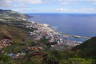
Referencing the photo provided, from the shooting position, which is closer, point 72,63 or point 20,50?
point 72,63

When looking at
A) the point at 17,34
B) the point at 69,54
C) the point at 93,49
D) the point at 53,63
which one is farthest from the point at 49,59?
the point at 17,34

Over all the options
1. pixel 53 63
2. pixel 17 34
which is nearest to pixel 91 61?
pixel 53 63

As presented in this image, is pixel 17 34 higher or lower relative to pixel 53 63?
lower

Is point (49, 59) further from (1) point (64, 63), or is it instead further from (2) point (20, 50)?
(2) point (20, 50)

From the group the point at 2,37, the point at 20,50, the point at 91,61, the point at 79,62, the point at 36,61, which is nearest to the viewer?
the point at 79,62

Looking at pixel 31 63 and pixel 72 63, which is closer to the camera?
pixel 72 63

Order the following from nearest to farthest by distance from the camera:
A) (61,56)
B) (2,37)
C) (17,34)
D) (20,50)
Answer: (61,56) → (20,50) → (2,37) → (17,34)

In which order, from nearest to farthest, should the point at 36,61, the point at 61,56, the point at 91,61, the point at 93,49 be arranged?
1. the point at 91,61
2. the point at 36,61
3. the point at 61,56
4. the point at 93,49

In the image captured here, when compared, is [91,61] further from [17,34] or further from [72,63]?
[17,34]

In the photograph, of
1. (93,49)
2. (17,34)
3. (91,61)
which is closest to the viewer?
(91,61)
